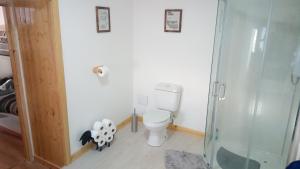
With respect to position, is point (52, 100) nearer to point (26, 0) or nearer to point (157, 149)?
point (26, 0)

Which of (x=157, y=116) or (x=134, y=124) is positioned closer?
(x=157, y=116)

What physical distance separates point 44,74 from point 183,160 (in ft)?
6.01

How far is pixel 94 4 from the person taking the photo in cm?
→ 251

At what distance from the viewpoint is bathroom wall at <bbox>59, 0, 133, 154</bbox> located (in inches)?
90.6

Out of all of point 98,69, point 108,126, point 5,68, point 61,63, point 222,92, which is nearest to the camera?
point 61,63

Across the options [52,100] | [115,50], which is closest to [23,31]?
[52,100]

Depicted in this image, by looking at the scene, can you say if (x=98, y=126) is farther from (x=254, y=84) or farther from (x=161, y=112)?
(x=254, y=84)

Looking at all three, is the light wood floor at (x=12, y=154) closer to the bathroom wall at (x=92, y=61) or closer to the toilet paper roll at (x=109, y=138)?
the bathroom wall at (x=92, y=61)

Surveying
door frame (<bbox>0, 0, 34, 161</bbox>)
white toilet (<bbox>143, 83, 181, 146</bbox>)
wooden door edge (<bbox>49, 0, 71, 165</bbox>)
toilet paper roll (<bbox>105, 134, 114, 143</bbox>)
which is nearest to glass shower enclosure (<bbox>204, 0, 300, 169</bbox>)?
white toilet (<bbox>143, 83, 181, 146</bbox>)

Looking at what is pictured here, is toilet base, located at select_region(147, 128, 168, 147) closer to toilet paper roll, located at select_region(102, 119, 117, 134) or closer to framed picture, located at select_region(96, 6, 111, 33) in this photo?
toilet paper roll, located at select_region(102, 119, 117, 134)

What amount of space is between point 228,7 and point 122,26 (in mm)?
1423

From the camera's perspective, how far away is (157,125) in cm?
276

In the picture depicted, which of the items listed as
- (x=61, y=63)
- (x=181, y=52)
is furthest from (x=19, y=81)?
(x=181, y=52)

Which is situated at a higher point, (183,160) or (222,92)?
(222,92)
